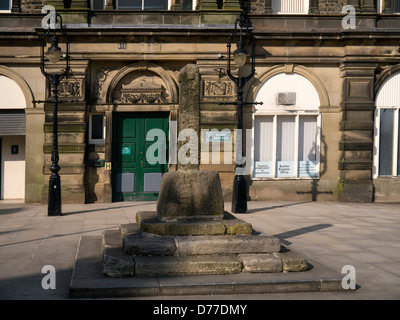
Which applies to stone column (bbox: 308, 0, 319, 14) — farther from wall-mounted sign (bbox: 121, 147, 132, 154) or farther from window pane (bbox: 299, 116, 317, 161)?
wall-mounted sign (bbox: 121, 147, 132, 154)

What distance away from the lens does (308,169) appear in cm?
1694

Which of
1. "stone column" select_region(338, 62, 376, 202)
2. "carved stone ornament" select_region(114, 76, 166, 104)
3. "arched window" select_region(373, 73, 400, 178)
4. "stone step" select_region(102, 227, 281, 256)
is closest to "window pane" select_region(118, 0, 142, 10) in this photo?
"carved stone ornament" select_region(114, 76, 166, 104)

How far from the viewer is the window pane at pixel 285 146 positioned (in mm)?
16906

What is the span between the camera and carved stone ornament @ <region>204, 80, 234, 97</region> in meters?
16.1

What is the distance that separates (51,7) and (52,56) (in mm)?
3797

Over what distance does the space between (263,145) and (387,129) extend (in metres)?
4.31

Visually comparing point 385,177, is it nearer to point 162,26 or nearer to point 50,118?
point 162,26

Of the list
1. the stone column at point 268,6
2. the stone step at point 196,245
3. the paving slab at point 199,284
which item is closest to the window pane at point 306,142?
the stone column at point 268,6

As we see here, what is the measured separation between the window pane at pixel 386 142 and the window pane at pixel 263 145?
149 inches

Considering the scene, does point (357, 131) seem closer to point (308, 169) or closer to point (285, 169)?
point (308, 169)

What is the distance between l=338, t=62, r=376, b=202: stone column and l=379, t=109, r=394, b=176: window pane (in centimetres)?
62

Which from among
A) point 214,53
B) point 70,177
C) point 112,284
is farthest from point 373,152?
point 112,284
